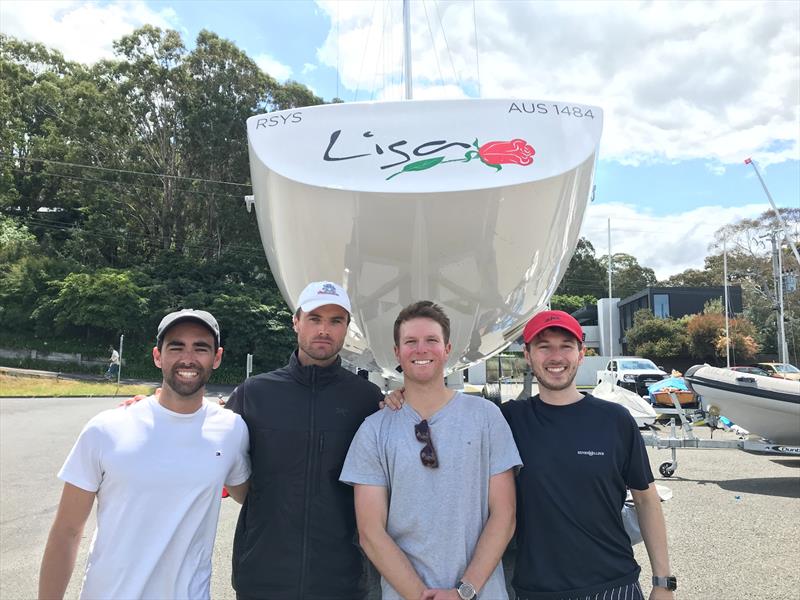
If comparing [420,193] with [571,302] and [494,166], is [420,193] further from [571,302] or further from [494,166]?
[571,302]

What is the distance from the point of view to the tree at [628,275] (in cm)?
5780

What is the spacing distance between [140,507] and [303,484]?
0.44 m

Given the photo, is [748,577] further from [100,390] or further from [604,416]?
[100,390]

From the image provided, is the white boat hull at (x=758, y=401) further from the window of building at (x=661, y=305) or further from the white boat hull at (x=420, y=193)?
the window of building at (x=661, y=305)

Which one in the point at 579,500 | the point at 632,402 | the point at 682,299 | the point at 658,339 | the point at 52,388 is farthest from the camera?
the point at 682,299

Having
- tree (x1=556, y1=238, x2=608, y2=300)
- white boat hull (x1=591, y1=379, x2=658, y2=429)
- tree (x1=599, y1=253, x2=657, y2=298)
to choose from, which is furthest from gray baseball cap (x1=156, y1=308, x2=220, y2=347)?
tree (x1=599, y1=253, x2=657, y2=298)

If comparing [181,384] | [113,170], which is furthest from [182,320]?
[113,170]

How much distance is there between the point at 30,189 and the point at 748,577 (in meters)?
34.9

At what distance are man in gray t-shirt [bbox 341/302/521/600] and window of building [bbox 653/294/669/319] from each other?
34004 mm

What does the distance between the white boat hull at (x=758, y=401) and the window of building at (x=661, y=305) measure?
Answer: 28.1m

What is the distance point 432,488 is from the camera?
1580 mm

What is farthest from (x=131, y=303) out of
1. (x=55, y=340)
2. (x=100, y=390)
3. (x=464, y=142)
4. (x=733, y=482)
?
(x=464, y=142)

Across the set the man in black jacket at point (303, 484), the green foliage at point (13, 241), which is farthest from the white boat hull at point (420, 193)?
the green foliage at point (13, 241)

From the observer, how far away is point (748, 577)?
3.65 metres
